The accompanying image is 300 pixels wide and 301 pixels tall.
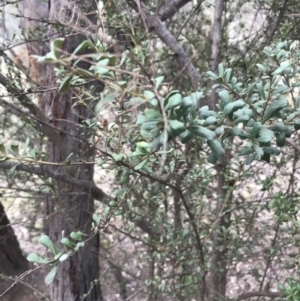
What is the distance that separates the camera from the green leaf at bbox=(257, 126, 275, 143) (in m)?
0.81

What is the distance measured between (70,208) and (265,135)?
184 centimetres

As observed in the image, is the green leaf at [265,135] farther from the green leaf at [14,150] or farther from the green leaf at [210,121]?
the green leaf at [14,150]

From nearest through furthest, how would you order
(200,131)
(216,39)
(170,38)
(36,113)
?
(200,131) → (170,38) → (36,113) → (216,39)

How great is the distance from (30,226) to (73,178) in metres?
1.23

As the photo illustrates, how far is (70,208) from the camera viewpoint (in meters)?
2.48

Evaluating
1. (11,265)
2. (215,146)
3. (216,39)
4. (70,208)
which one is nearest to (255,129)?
(215,146)

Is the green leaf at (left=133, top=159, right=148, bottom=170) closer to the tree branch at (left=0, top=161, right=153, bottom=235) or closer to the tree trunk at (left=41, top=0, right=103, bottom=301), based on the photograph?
the tree branch at (left=0, top=161, right=153, bottom=235)

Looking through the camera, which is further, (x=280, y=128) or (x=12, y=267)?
(x=12, y=267)

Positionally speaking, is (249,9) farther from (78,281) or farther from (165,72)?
(78,281)

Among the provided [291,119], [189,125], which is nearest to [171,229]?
[291,119]

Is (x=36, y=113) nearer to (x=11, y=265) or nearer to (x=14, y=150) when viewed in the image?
(x=14, y=150)

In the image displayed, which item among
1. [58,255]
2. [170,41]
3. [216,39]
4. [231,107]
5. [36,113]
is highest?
[216,39]

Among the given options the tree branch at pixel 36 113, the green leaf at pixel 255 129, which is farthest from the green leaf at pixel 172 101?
the tree branch at pixel 36 113

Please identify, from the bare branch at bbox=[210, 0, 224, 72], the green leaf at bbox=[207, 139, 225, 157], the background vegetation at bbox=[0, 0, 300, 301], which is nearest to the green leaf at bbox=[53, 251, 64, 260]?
the background vegetation at bbox=[0, 0, 300, 301]
